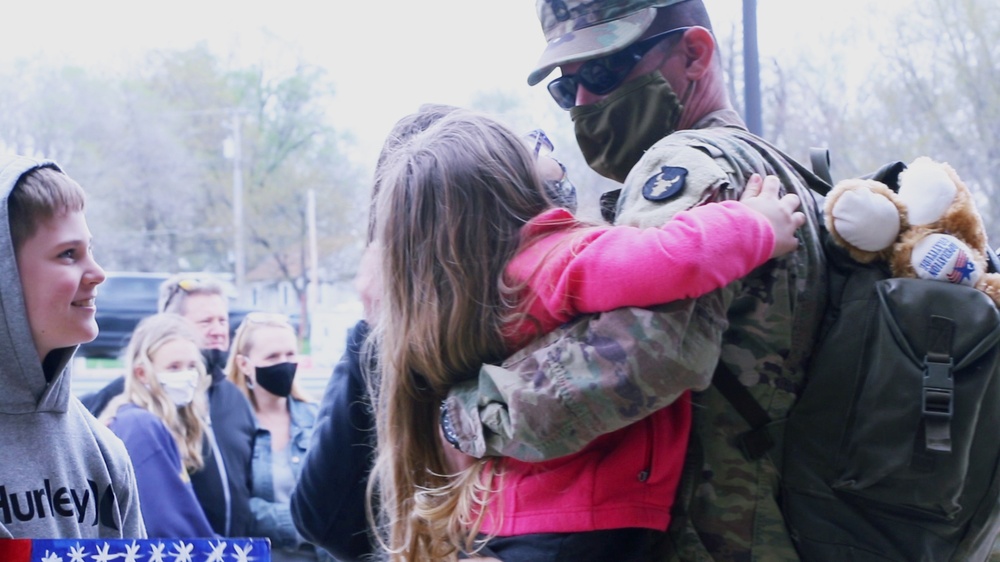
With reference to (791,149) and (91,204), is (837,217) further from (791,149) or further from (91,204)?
(91,204)

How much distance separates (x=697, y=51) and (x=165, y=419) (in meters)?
2.84

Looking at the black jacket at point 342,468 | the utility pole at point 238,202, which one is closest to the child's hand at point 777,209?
the black jacket at point 342,468

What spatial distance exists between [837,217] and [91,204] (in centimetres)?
2120

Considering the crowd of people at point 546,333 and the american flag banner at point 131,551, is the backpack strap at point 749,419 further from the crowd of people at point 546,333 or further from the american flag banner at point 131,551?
the american flag banner at point 131,551

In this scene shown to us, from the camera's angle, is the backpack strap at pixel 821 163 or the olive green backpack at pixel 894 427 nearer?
the olive green backpack at pixel 894 427

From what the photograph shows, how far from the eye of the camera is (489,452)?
1.69 m

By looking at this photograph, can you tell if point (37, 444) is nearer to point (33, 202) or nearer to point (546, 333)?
point (33, 202)

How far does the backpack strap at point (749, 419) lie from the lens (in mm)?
1720

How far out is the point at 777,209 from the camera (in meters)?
1.62

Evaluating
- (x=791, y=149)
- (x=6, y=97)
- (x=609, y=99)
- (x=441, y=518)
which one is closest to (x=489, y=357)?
(x=441, y=518)

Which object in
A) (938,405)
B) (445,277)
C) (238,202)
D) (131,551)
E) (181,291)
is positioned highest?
(445,277)

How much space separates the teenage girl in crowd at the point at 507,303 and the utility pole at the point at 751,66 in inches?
58.0

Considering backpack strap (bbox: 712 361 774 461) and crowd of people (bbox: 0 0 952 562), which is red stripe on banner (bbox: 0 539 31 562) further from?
backpack strap (bbox: 712 361 774 461)

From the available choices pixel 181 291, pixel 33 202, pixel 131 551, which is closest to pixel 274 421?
pixel 181 291
